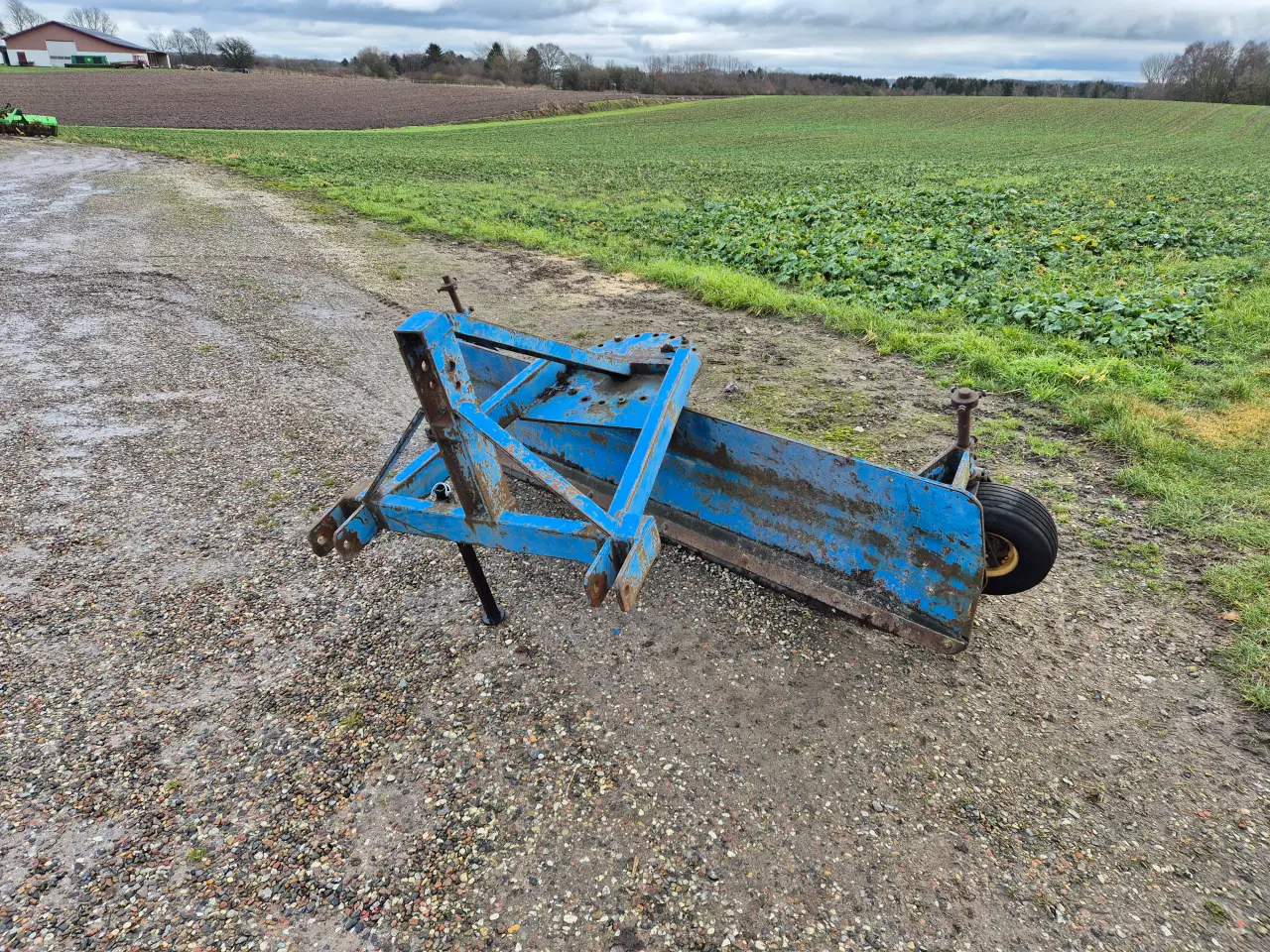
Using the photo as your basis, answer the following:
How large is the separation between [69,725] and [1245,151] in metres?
40.8

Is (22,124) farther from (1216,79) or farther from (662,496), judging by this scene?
(1216,79)

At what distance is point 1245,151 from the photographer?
29297mm

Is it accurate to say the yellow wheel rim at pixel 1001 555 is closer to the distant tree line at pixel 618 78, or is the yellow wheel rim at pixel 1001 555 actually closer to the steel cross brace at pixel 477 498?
the steel cross brace at pixel 477 498

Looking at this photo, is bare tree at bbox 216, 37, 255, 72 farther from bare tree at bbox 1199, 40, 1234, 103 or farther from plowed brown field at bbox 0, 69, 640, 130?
bare tree at bbox 1199, 40, 1234, 103

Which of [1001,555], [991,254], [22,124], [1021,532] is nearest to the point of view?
[1021,532]

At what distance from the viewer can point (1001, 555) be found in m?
3.05

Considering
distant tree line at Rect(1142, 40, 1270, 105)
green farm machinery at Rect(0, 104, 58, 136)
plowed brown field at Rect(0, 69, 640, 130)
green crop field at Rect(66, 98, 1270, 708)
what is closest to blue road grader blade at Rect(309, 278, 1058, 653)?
green crop field at Rect(66, 98, 1270, 708)

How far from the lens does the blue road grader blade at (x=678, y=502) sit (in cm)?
266

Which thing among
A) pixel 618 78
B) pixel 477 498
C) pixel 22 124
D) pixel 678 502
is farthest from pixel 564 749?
pixel 618 78

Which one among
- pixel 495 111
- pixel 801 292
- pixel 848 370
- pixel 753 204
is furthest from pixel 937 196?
pixel 495 111

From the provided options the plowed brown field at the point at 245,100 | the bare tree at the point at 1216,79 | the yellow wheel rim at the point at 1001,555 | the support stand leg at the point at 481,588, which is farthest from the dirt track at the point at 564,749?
the bare tree at the point at 1216,79

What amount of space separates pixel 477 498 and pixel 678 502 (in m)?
1.34

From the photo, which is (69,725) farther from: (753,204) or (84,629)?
(753,204)

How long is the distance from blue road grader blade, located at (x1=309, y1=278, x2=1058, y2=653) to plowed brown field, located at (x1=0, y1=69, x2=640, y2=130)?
41.5 m
